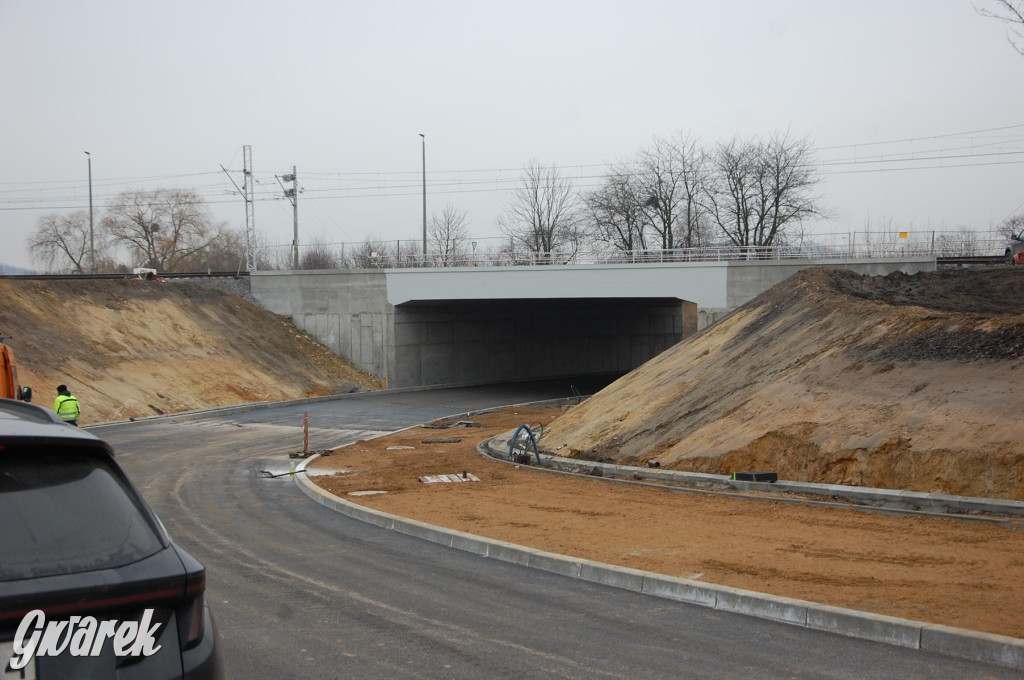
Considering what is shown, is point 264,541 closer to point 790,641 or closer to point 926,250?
point 790,641

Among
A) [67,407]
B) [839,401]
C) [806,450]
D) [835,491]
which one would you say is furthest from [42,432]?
[67,407]

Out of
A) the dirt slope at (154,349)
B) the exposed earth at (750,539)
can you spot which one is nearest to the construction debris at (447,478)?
the exposed earth at (750,539)

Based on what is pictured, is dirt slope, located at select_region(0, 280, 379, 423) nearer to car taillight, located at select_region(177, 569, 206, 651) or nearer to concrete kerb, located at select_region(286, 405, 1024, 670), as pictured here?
concrete kerb, located at select_region(286, 405, 1024, 670)

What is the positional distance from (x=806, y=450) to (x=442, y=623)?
927cm

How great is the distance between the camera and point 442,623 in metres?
7.59

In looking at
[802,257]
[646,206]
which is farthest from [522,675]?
[646,206]

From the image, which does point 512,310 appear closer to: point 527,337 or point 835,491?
point 527,337

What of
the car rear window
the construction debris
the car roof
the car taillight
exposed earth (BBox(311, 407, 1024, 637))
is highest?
the car roof

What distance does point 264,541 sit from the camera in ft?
37.6

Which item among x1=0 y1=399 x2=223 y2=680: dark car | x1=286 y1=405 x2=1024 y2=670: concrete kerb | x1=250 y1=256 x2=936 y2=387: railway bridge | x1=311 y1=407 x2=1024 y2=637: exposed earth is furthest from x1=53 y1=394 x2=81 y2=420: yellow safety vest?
x1=250 y1=256 x2=936 y2=387: railway bridge

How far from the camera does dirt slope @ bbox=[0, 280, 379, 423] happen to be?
107 feet

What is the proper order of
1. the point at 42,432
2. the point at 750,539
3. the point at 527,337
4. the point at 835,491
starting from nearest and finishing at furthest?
the point at 42,432, the point at 750,539, the point at 835,491, the point at 527,337

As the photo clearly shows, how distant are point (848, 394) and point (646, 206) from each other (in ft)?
154

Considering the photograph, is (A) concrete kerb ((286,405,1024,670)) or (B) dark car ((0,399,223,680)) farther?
(A) concrete kerb ((286,405,1024,670))
